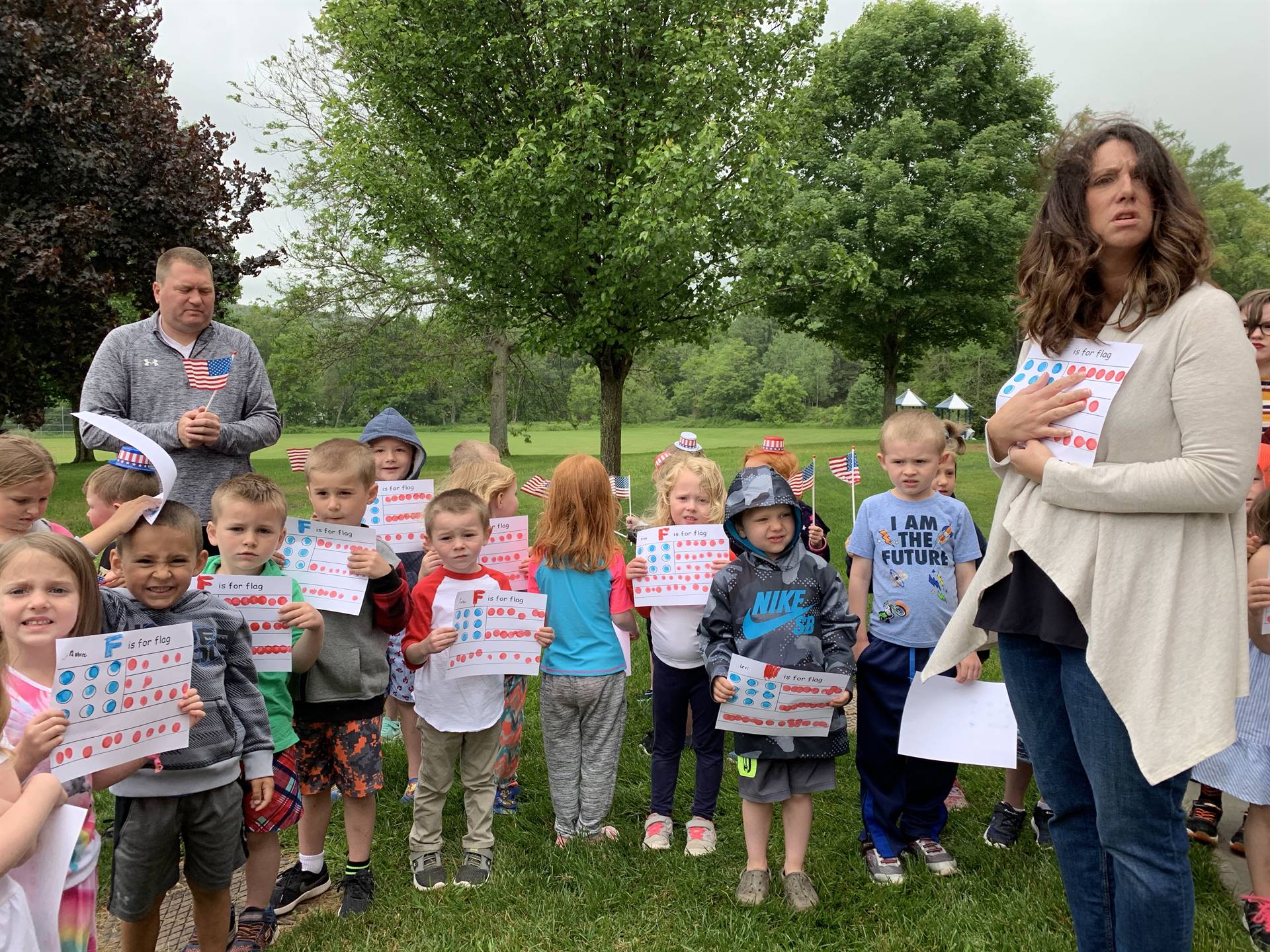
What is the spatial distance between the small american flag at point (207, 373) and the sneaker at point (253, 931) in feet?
7.62

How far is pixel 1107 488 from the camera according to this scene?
1990 mm

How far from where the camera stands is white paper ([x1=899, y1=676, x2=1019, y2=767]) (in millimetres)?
3420

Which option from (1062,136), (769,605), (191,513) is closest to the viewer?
(1062,136)

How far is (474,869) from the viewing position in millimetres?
3713

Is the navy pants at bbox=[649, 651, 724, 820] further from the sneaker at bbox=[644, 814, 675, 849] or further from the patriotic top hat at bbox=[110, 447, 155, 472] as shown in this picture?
the patriotic top hat at bbox=[110, 447, 155, 472]

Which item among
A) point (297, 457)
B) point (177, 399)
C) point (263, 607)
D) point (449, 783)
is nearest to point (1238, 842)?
point (449, 783)

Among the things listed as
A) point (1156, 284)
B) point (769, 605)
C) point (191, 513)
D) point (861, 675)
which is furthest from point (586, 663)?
point (1156, 284)

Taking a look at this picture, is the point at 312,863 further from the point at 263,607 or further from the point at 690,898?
the point at 690,898

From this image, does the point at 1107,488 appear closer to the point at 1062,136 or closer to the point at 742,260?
the point at 1062,136

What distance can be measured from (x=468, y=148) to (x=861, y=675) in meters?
8.60

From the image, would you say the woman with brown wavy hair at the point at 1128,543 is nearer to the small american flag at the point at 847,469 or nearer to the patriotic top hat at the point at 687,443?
the patriotic top hat at the point at 687,443

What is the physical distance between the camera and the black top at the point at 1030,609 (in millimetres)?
2096

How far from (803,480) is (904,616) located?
7.84 feet

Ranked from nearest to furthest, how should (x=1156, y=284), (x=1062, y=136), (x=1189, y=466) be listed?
1. (x=1189, y=466)
2. (x=1156, y=284)
3. (x=1062, y=136)
